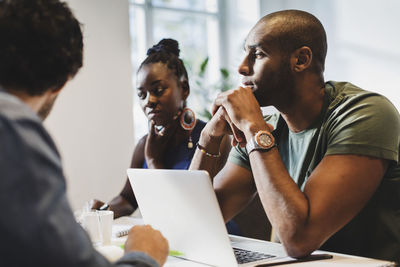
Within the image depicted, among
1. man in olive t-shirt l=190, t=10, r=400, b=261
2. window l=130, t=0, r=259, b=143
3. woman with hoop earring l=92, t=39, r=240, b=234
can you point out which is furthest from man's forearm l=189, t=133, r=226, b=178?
window l=130, t=0, r=259, b=143

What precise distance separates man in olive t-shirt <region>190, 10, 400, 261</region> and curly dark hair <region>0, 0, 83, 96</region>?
71 cm

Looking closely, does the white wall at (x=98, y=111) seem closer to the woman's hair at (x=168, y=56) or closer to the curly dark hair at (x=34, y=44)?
the woman's hair at (x=168, y=56)

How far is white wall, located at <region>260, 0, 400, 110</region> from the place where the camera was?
3955 millimetres

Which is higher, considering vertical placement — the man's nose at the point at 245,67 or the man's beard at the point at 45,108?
the man's beard at the point at 45,108

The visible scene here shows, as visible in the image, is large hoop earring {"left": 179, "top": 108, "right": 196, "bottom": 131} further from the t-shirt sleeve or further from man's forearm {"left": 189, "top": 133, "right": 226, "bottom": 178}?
the t-shirt sleeve

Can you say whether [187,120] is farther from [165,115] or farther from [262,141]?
[262,141]

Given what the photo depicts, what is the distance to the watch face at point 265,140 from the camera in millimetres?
1307

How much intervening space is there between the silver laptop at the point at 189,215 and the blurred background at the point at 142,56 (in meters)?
1.41

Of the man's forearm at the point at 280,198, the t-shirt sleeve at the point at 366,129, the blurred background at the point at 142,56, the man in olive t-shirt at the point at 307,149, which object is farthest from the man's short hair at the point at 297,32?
the blurred background at the point at 142,56

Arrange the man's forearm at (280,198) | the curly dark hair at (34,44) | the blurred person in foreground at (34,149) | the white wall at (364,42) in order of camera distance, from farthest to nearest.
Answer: the white wall at (364,42), the man's forearm at (280,198), the curly dark hair at (34,44), the blurred person in foreground at (34,149)

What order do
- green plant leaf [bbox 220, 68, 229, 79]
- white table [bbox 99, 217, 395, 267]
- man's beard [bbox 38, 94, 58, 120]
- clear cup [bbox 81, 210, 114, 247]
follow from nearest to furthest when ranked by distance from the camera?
man's beard [bbox 38, 94, 58, 120], white table [bbox 99, 217, 395, 267], clear cup [bbox 81, 210, 114, 247], green plant leaf [bbox 220, 68, 229, 79]

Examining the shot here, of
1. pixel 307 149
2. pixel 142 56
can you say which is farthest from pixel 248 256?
pixel 142 56

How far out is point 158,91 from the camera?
2174mm

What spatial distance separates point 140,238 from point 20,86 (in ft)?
1.21
